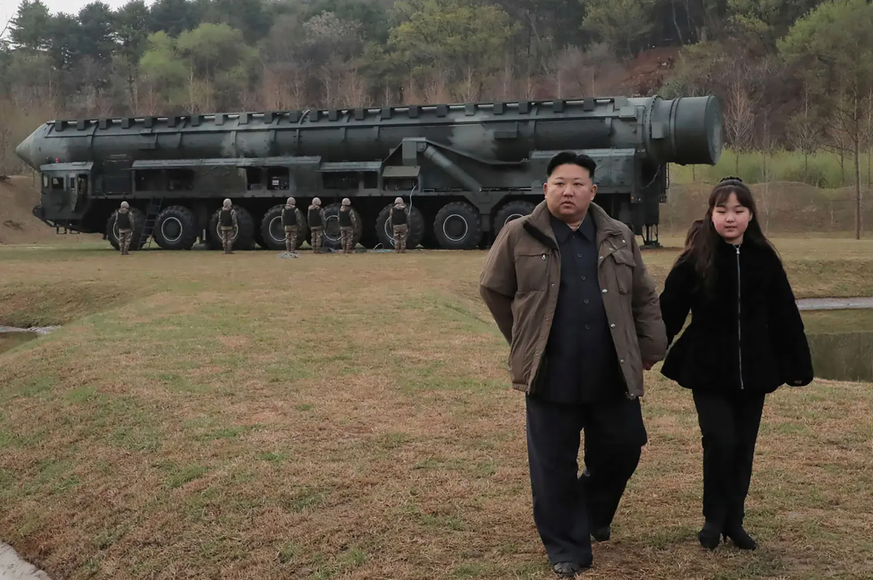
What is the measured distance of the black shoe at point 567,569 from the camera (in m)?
5.00

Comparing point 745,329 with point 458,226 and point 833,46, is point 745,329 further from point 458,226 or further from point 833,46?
point 833,46

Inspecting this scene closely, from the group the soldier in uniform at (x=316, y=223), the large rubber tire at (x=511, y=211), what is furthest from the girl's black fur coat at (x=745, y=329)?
the soldier in uniform at (x=316, y=223)

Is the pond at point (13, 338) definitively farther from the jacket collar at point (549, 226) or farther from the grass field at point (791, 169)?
the grass field at point (791, 169)

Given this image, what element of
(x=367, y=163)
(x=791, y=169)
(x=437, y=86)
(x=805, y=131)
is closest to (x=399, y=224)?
(x=367, y=163)

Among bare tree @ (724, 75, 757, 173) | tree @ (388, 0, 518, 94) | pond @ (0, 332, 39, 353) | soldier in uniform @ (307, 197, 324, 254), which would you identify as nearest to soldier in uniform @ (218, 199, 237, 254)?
soldier in uniform @ (307, 197, 324, 254)

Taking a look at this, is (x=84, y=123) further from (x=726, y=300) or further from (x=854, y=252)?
(x=726, y=300)

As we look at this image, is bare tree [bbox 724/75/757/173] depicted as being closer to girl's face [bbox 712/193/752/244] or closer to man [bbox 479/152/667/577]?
girl's face [bbox 712/193/752/244]

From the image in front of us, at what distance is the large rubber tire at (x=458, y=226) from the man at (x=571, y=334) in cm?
2113

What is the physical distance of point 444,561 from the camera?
5367 mm

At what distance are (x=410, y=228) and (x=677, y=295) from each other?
2152 cm

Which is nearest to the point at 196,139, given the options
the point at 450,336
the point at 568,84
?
the point at 450,336

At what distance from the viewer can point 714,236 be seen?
5156 mm

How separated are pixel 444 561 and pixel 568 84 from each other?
62.1 metres

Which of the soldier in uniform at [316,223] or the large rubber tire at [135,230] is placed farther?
the large rubber tire at [135,230]
